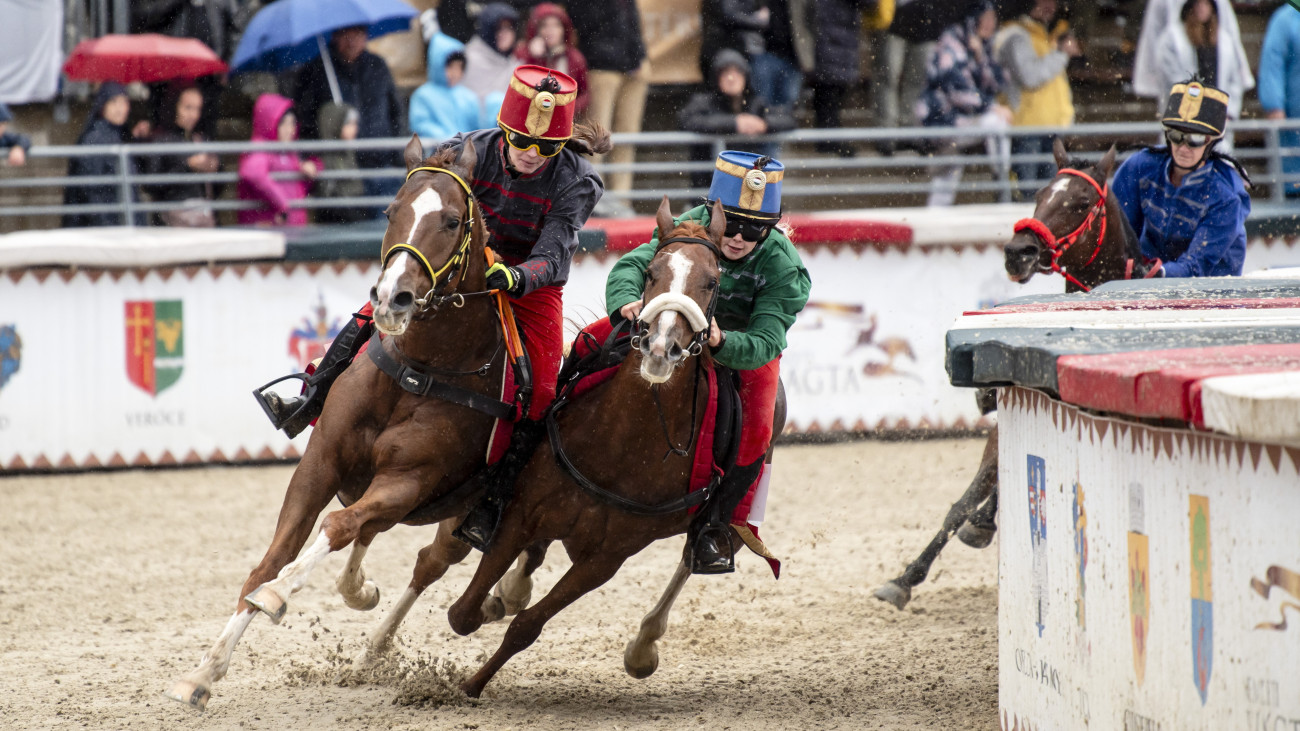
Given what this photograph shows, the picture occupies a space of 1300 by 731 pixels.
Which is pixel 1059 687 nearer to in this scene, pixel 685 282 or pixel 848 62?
pixel 685 282

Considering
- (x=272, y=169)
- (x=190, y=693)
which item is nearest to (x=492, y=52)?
(x=272, y=169)

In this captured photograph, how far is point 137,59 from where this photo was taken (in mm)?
→ 10734

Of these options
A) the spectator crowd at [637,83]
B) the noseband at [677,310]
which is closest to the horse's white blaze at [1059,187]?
the noseband at [677,310]

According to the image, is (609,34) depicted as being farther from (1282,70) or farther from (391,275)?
(391,275)

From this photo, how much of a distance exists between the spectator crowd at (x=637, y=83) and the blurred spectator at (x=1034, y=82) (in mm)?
18

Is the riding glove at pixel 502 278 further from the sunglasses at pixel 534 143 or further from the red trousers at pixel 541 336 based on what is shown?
the sunglasses at pixel 534 143

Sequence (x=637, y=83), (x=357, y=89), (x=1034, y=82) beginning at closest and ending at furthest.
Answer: (x=357, y=89), (x=637, y=83), (x=1034, y=82)

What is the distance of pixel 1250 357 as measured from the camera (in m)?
3.56

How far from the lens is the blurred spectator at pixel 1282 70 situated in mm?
11859

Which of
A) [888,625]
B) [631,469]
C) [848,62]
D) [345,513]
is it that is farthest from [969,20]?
[345,513]

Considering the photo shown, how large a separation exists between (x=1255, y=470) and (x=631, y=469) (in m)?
2.47

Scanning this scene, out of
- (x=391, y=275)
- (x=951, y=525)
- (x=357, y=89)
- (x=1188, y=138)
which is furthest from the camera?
(x=357, y=89)

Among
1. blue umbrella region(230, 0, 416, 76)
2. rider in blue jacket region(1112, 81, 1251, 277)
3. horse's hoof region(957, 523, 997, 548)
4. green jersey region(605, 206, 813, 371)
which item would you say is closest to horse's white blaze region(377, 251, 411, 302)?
green jersey region(605, 206, 813, 371)

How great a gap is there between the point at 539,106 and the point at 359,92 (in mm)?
6536
